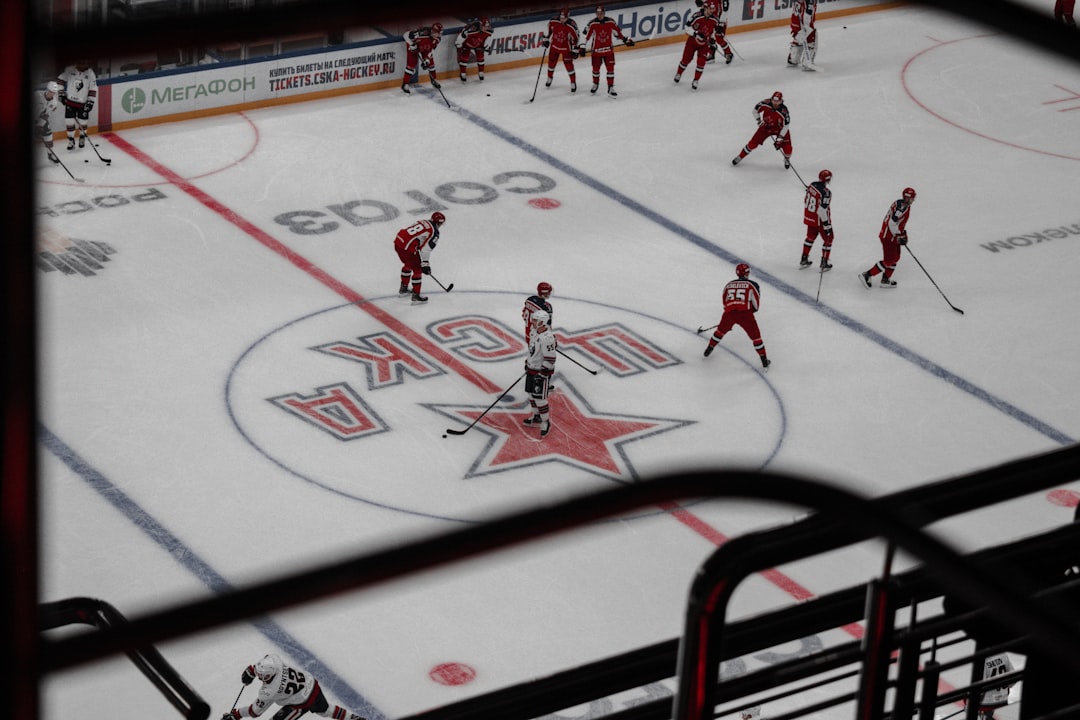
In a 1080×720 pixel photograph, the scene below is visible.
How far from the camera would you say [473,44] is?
1925cm

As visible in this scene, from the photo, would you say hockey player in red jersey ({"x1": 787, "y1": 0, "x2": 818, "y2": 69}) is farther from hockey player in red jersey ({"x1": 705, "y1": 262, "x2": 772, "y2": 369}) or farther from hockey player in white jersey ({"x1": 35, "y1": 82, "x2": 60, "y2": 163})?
hockey player in white jersey ({"x1": 35, "y1": 82, "x2": 60, "y2": 163})

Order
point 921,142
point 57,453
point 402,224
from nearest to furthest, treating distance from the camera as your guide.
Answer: point 57,453, point 402,224, point 921,142

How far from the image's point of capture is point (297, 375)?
1272 cm

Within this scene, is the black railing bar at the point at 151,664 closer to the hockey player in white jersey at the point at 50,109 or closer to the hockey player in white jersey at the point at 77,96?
A: the hockey player in white jersey at the point at 50,109

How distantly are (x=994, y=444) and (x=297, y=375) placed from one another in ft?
17.1

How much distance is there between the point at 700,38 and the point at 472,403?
856 cm

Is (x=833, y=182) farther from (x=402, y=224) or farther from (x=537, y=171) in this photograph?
(x=402, y=224)

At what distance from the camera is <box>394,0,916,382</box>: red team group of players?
11.9 metres

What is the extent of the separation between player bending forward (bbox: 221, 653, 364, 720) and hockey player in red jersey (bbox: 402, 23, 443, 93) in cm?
1135

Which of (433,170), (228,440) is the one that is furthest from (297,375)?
(433,170)

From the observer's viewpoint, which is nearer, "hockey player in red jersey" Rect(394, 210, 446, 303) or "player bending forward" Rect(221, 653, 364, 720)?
"player bending forward" Rect(221, 653, 364, 720)

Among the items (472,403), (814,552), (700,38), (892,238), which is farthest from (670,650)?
(700,38)

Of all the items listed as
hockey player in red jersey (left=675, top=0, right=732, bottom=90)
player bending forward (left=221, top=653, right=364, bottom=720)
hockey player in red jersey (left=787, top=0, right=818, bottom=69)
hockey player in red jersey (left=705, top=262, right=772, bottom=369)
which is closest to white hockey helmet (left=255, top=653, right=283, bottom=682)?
player bending forward (left=221, top=653, right=364, bottom=720)

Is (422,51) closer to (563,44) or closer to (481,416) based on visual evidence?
(563,44)
